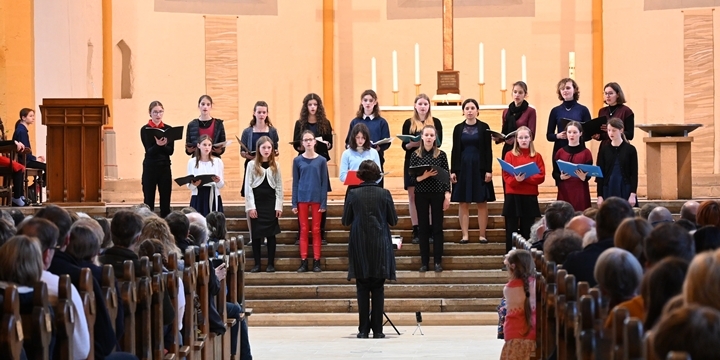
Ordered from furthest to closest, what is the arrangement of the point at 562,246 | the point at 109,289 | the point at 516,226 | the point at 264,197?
1. the point at 264,197
2. the point at 516,226
3. the point at 562,246
4. the point at 109,289

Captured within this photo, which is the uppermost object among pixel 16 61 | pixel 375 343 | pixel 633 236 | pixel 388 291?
pixel 16 61

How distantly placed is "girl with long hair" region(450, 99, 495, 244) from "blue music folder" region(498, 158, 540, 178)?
629mm

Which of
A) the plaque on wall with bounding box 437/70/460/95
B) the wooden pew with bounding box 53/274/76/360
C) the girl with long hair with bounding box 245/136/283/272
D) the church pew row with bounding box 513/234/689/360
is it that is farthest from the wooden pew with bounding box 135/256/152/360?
the plaque on wall with bounding box 437/70/460/95

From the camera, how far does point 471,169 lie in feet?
36.3

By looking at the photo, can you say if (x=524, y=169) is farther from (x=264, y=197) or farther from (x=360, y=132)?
(x=264, y=197)

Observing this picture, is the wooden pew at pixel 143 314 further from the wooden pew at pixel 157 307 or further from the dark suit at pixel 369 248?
the dark suit at pixel 369 248

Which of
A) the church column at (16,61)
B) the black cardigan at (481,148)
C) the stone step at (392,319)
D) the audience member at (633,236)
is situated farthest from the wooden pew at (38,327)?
the church column at (16,61)

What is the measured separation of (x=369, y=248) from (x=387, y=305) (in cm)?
135

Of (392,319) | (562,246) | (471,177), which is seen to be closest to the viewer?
(562,246)

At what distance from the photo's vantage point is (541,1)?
54.8 ft

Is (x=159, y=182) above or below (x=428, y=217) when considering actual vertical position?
above

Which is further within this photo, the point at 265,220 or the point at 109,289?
the point at 265,220

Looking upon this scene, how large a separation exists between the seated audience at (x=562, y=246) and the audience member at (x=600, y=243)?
0.36 m

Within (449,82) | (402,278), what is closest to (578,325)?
(402,278)
